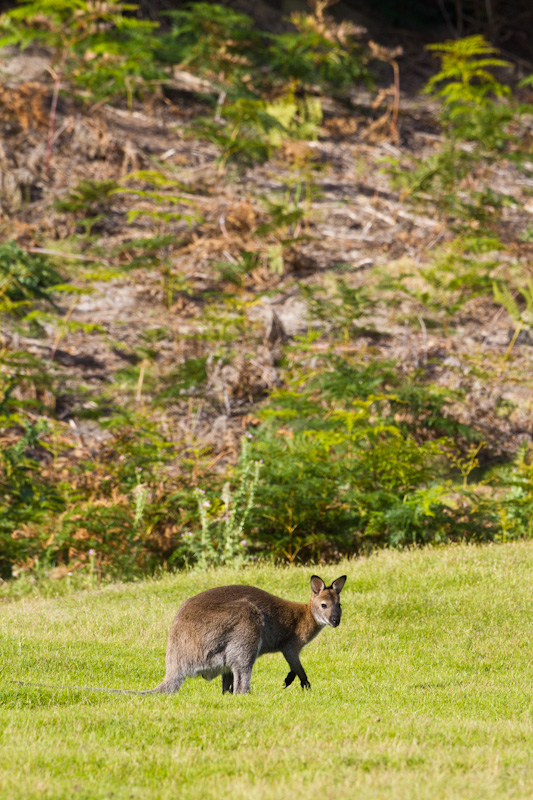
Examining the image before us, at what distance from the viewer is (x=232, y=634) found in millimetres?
5484

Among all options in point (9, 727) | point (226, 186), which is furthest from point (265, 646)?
point (226, 186)

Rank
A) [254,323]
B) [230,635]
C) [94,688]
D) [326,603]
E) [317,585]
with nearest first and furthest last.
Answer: [230,635]
[94,688]
[326,603]
[317,585]
[254,323]

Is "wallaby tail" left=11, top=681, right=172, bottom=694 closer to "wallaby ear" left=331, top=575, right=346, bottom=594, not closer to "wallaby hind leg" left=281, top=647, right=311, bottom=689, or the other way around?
"wallaby hind leg" left=281, top=647, right=311, bottom=689

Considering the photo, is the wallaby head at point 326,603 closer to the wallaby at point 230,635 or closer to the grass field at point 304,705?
the wallaby at point 230,635

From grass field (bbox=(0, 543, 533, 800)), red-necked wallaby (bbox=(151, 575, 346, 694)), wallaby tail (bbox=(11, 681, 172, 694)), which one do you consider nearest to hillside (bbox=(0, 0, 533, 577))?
grass field (bbox=(0, 543, 533, 800))

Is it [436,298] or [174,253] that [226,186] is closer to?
[174,253]

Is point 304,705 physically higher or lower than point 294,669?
higher

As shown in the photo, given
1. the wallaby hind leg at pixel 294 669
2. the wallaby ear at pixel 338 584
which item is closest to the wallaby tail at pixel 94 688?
the wallaby hind leg at pixel 294 669

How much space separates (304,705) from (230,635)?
2.21 ft

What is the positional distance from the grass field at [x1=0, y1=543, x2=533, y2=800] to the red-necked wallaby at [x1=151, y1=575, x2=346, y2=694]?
0.59ft

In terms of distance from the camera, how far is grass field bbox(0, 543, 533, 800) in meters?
4.15

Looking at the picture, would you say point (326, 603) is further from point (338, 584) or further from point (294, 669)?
point (294, 669)

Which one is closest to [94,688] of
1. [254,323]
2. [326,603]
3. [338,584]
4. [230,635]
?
[230,635]

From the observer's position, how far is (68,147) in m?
21.5
